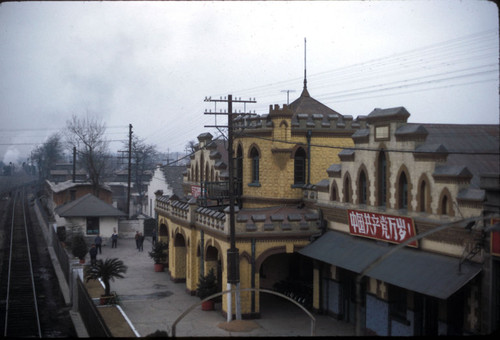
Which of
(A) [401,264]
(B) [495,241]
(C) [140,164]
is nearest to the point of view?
(B) [495,241]

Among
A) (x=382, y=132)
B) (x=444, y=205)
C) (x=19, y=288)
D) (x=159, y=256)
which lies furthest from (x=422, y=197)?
(x=19, y=288)

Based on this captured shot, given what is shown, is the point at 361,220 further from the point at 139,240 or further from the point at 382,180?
the point at 139,240

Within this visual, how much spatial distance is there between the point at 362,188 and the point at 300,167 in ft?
21.6

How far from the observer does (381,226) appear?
70.6 feet

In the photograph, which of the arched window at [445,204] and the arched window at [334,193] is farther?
the arched window at [334,193]

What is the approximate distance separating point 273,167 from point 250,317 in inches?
316

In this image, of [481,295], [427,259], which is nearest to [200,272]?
[427,259]

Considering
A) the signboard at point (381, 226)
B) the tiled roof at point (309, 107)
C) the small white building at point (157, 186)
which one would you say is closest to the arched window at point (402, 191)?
the signboard at point (381, 226)

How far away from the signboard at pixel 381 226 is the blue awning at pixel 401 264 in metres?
0.36

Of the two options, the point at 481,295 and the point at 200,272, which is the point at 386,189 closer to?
the point at 481,295

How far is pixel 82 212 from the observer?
4775cm

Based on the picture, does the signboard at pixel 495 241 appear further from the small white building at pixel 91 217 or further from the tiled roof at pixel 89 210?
the tiled roof at pixel 89 210

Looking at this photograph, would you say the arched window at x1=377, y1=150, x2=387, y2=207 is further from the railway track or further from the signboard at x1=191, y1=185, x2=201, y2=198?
the signboard at x1=191, y1=185, x2=201, y2=198

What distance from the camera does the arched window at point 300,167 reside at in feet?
97.1
